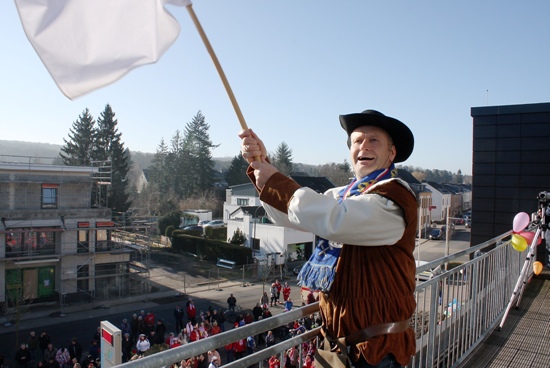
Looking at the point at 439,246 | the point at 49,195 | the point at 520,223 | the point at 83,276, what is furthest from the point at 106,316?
the point at 439,246

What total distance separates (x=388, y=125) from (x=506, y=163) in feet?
38.6

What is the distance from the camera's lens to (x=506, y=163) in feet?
40.7

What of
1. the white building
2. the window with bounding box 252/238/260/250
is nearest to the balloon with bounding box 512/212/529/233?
the white building

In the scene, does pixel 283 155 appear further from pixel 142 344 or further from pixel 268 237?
pixel 142 344

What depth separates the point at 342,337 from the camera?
2002 millimetres

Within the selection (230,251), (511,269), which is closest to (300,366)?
(511,269)

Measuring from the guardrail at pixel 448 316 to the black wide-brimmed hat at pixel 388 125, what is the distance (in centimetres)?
94

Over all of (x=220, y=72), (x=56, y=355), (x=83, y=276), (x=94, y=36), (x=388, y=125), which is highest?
(x=94, y=36)

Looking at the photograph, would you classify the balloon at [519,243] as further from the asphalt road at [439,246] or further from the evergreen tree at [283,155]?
the evergreen tree at [283,155]

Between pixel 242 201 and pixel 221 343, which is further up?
pixel 221 343

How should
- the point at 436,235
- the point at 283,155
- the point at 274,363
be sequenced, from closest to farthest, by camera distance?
the point at 274,363 → the point at 436,235 → the point at 283,155

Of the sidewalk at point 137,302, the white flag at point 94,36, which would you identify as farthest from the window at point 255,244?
the white flag at point 94,36

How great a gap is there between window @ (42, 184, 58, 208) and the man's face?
2307 cm

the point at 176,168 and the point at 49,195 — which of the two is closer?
the point at 49,195
